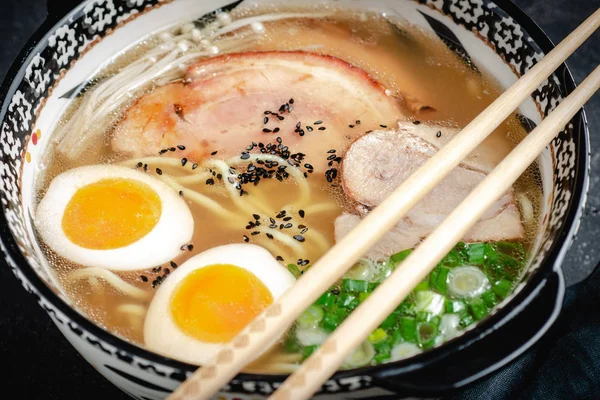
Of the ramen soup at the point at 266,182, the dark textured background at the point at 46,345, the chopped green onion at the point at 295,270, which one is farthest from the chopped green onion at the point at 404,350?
the dark textured background at the point at 46,345

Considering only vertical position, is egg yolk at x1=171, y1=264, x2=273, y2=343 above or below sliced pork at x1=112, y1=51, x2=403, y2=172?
below

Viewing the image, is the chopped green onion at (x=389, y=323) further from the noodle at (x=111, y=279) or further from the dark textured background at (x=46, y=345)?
the dark textured background at (x=46, y=345)

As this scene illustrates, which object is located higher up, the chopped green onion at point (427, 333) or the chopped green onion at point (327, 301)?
the chopped green onion at point (427, 333)

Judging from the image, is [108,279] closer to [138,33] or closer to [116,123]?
[116,123]

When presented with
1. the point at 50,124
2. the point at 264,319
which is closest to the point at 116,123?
the point at 50,124

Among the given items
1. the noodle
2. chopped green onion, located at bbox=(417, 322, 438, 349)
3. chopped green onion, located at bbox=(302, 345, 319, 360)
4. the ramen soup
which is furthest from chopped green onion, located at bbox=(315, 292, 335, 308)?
the noodle

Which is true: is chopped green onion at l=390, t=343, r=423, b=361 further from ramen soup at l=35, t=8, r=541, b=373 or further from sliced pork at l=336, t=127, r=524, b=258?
sliced pork at l=336, t=127, r=524, b=258
